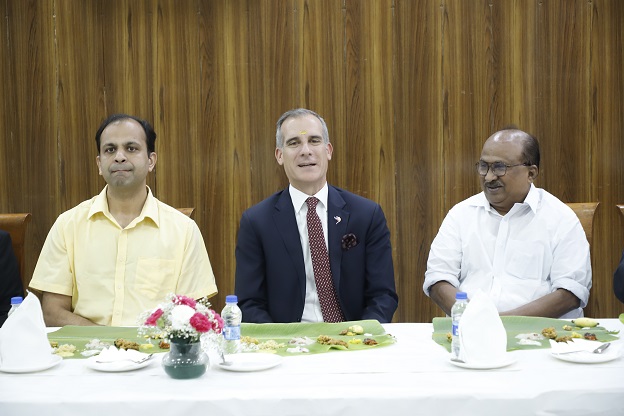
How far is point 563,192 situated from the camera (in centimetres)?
394

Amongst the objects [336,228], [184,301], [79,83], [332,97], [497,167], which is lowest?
[184,301]

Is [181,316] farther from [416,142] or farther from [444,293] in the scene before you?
[416,142]

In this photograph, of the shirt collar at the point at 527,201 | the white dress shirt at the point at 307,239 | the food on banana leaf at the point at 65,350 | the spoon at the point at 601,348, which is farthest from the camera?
the shirt collar at the point at 527,201

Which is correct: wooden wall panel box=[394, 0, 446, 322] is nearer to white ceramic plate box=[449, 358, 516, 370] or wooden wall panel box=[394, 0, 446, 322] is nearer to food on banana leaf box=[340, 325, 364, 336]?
food on banana leaf box=[340, 325, 364, 336]

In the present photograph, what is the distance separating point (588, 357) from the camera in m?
1.78

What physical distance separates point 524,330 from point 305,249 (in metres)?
0.99

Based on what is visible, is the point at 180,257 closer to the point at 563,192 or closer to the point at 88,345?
the point at 88,345

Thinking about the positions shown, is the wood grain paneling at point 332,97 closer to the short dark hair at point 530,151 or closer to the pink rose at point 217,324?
the short dark hair at point 530,151

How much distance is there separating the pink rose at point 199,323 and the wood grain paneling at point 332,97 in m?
2.30

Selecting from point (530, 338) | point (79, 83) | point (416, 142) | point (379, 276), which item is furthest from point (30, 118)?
point (530, 338)

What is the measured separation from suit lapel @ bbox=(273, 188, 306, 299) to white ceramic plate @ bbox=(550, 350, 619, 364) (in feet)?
3.89

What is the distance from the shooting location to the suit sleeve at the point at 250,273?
2781mm

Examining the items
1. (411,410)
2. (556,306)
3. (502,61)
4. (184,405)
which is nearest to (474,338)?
(411,410)

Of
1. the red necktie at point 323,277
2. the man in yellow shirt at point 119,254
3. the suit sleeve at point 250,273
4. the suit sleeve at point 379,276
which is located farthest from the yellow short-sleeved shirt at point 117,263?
the suit sleeve at point 379,276
